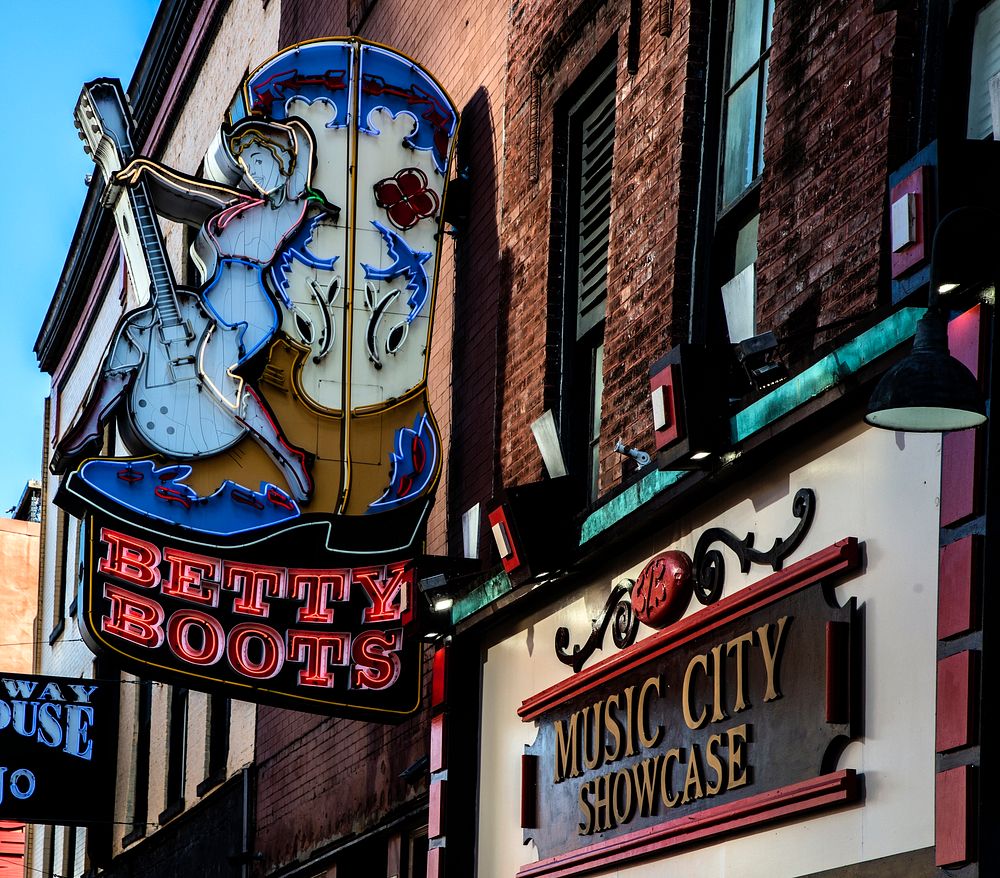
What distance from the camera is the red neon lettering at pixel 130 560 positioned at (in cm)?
1216

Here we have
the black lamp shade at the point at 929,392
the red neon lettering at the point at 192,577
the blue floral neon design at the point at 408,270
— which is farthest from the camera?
the blue floral neon design at the point at 408,270

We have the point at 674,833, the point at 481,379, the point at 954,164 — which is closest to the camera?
the point at 954,164

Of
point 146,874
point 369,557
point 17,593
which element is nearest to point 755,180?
point 369,557

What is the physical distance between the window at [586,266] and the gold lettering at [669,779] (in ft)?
8.59

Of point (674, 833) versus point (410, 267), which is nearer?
point (674, 833)

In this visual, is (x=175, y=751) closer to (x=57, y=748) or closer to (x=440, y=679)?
(x=57, y=748)

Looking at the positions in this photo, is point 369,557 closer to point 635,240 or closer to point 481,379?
point 481,379

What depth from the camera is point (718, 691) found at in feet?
28.7

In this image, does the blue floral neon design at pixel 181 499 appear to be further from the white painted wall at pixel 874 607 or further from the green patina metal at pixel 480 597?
the white painted wall at pixel 874 607

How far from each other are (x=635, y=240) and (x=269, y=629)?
12.2 feet

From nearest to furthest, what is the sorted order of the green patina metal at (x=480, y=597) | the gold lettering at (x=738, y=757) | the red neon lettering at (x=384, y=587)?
the gold lettering at (x=738, y=757), the green patina metal at (x=480, y=597), the red neon lettering at (x=384, y=587)

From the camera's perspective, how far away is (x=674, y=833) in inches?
354

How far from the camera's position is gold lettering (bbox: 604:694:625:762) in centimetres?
986

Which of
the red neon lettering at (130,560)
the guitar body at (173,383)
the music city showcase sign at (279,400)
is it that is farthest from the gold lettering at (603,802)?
the guitar body at (173,383)
